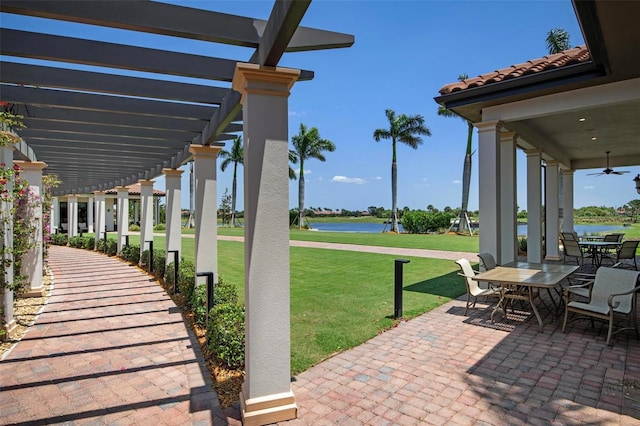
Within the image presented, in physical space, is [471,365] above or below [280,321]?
below

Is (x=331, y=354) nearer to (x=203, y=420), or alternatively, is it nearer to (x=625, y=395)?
(x=203, y=420)

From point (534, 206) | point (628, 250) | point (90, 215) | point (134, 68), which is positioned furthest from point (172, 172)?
point (90, 215)

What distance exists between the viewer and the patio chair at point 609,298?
16.4ft

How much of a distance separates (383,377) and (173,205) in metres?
7.46

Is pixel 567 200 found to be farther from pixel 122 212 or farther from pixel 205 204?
pixel 122 212

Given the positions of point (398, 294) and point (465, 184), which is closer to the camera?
point (398, 294)

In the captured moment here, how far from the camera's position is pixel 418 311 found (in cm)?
653

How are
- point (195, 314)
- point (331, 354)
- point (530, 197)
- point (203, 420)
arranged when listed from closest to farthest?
1. point (203, 420)
2. point (331, 354)
3. point (195, 314)
4. point (530, 197)

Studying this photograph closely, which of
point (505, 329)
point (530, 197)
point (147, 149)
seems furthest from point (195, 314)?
point (530, 197)

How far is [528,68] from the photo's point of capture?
6.51 m

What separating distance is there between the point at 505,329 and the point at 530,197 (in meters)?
7.65

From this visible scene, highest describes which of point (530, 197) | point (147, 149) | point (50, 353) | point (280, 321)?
point (147, 149)

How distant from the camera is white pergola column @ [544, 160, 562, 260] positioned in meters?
13.3

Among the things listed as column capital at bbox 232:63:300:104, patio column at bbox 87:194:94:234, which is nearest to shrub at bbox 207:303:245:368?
column capital at bbox 232:63:300:104
